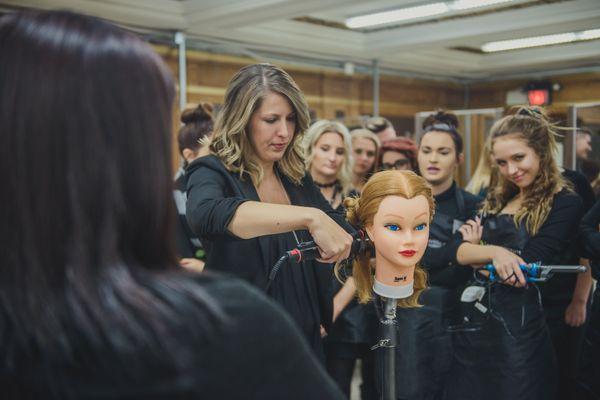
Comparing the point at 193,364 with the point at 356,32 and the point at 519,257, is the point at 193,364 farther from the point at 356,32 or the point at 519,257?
the point at 356,32

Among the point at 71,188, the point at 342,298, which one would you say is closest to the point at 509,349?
the point at 342,298

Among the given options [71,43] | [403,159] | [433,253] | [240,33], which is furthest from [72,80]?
[240,33]

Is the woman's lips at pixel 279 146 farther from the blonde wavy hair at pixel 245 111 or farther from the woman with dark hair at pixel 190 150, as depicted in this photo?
the woman with dark hair at pixel 190 150

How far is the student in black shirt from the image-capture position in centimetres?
208

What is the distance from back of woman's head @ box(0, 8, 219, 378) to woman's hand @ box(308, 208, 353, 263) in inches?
27.2

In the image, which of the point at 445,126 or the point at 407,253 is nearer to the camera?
the point at 407,253

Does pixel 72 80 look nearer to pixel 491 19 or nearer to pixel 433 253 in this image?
pixel 433 253

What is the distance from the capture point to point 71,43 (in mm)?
611

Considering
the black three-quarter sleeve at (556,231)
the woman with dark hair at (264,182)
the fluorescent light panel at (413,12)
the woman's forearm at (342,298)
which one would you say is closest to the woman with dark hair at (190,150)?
the woman's forearm at (342,298)

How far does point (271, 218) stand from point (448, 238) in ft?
4.06

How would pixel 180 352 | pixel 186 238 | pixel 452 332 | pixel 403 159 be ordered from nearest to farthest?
pixel 180 352, pixel 452 332, pixel 186 238, pixel 403 159

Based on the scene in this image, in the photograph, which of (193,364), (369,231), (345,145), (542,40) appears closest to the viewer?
(193,364)

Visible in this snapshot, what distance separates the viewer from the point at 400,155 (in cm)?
330

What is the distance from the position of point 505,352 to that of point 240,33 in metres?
4.00
